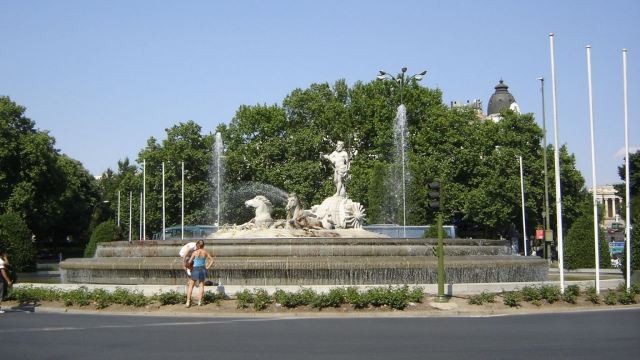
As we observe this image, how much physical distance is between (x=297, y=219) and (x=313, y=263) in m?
9.14

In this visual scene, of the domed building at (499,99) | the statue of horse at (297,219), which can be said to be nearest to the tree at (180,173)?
the statue of horse at (297,219)

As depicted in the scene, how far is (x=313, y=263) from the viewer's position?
27156 millimetres

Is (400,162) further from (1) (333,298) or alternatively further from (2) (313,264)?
(1) (333,298)

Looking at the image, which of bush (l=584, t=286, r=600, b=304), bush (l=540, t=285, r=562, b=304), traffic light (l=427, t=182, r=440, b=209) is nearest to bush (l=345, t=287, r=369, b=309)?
traffic light (l=427, t=182, r=440, b=209)

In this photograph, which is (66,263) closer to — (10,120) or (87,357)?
(87,357)

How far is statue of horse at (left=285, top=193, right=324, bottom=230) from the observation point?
36.1 m

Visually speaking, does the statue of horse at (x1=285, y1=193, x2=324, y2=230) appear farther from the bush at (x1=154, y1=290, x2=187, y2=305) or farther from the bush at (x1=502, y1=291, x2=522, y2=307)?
the bush at (x1=502, y1=291, x2=522, y2=307)

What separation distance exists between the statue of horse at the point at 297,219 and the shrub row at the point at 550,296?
12933 millimetres

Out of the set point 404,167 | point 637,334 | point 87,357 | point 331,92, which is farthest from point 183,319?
point 331,92

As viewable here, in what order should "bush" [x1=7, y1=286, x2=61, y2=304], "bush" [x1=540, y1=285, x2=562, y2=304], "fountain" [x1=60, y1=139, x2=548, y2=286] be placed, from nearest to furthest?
"bush" [x1=540, y1=285, x2=562, y2=304] → "bush" [x1=7, y1=286, x2=61, y2=304] → "fountain" [x1=60, y1=139, x2=548, y2=286]

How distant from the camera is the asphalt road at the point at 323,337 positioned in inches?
563

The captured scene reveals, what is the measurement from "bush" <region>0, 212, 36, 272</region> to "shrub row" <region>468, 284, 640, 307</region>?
25378 mm

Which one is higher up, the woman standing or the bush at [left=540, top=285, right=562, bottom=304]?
the woman standing

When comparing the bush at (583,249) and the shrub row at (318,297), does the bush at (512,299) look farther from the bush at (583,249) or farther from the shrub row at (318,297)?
the bush at (583,249)
